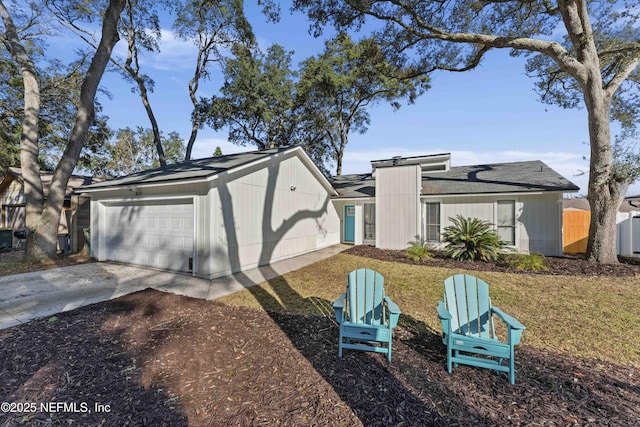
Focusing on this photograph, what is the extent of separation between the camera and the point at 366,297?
3783 millimetres

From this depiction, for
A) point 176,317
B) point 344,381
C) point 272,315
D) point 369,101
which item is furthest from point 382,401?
point 369,101

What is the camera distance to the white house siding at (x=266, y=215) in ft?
24.1

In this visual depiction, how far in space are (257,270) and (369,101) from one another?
18853 mm

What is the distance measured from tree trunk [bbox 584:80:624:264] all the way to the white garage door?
41.8 feet

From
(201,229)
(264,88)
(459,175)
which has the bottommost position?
(201,229)

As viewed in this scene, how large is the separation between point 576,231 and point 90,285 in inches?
675

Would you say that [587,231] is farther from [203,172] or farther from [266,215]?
[203,172]

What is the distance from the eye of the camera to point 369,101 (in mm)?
22188

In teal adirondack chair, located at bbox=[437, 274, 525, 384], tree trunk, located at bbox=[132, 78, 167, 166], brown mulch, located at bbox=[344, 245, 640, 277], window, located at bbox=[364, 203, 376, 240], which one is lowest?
brown mulch, located at bbox=[344, 245, 640, 277]

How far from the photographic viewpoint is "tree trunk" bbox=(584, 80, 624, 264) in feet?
27.8

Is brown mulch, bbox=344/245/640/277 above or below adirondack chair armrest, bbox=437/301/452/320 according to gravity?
below

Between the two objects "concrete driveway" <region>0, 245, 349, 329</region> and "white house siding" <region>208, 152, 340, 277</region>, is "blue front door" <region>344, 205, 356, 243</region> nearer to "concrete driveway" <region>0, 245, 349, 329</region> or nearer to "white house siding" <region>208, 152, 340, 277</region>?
"white house siding" <region>208, 152, 340, 277</region>

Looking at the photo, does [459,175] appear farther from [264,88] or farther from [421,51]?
[264,88]

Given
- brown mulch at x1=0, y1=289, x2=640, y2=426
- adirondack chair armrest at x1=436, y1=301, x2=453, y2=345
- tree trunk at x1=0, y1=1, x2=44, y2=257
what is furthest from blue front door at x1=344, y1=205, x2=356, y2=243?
tree trunk at x1=0, y1=1, x2=44, y2=257
